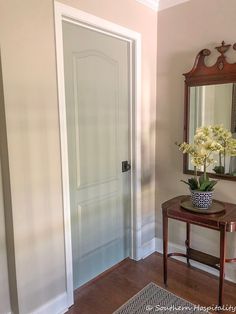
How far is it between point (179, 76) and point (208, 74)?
0.29 meters

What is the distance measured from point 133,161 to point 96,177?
1.45ft

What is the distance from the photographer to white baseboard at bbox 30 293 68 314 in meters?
1.82

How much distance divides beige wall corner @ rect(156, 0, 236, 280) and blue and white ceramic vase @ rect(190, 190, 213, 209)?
1.12 feet

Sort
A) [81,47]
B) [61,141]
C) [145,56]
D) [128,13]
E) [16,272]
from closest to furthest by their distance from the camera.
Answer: [16,272] → [61,141] → [81,47] → [128,13] → [145,56]

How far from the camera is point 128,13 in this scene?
221cm

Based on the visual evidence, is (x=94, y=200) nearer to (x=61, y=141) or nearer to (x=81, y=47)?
(x=61, y=141)

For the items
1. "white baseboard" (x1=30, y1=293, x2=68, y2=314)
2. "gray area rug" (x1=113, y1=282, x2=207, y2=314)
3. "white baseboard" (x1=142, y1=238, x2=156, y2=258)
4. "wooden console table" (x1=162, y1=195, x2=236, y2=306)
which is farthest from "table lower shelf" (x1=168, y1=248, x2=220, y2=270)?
"white baseboard" (x1=30, y1=293, x2=68, y2=314)

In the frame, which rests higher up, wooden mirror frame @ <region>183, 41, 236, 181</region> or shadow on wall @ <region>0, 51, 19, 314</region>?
wooden mirror frame @ <region>183, 41, 236, 181</region>

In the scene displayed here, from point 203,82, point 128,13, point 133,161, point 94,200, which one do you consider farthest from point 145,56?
point 94,200

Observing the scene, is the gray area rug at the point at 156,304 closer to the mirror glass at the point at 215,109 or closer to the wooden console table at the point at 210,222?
the wooden console table at the point at 210,222

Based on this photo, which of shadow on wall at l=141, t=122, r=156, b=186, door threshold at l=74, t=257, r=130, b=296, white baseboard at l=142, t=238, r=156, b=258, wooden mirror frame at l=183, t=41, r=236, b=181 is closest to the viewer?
wooden mirror frame at l=183, t=41, r=236, b=181

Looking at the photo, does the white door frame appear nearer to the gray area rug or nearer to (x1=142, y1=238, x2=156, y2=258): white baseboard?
(x1=142, y1=238, x2=156, y2=258): white baseboard

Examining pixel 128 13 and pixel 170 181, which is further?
pixel 170 181

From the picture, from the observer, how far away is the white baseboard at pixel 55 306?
182cm
